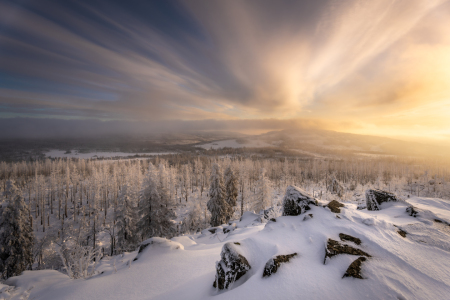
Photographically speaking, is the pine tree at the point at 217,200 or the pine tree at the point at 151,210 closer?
the pine tree at the point at 151,210

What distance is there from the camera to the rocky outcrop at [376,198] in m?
8.82

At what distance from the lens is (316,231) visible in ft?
19.4

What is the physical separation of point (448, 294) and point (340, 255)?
1803 millimetres

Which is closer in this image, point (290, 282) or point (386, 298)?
point (386, 298)

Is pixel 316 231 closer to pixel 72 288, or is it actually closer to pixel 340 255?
pixel 340 255

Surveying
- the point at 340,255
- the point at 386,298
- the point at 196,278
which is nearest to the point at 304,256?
the point at 340,255

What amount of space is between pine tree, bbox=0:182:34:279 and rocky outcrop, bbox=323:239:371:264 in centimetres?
3126

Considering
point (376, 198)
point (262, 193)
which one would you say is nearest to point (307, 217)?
point (376, 198)

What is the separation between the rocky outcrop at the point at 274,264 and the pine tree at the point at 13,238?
29.8m

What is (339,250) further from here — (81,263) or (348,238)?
(81,263)

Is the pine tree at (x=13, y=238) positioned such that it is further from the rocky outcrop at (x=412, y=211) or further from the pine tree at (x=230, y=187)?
the rocky outcrop at (x=412, y=211)

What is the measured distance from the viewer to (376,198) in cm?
913

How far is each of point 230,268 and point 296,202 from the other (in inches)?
185

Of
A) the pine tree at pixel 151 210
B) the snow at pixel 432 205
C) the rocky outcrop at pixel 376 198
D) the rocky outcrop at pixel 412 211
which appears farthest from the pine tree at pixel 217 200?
the rocky outcrop at pixel 412 211
